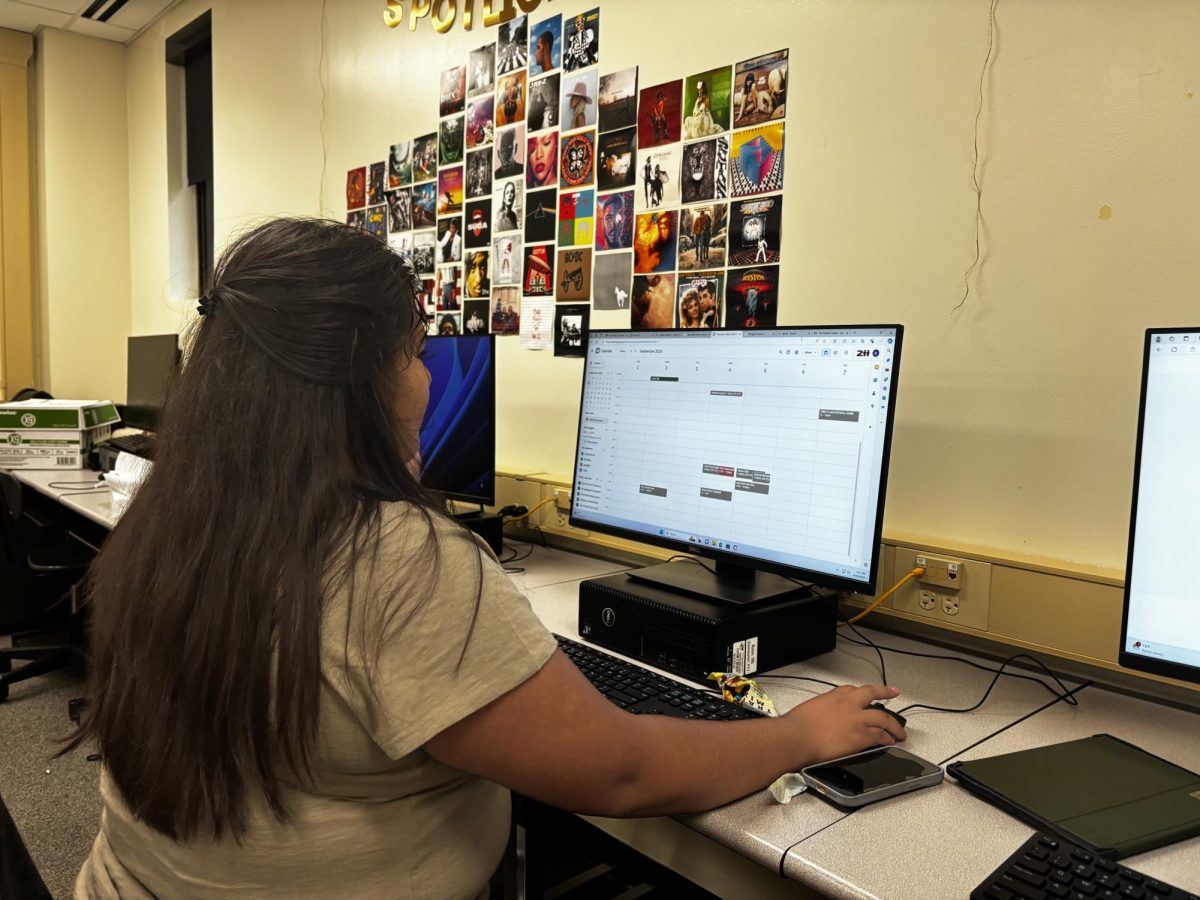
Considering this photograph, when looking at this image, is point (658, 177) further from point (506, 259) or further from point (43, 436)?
point (43, 436)

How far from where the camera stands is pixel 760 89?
5.67ft

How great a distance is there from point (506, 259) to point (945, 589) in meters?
1.42

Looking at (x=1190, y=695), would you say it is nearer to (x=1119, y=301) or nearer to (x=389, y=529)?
(x=1119, y=301)

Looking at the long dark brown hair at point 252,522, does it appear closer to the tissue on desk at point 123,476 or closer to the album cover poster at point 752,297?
the album cover poster at point 752,297

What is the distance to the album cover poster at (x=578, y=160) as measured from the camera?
2074mm

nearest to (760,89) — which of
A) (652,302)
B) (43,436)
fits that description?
(652,302)

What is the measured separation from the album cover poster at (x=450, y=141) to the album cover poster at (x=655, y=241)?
2.51 feet

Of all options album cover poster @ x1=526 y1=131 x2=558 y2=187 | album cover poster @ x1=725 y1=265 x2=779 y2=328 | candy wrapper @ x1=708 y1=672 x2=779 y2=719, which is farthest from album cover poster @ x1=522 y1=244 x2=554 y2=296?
candy wrapper @ x1=708 y1=672 x2=779 y2=719

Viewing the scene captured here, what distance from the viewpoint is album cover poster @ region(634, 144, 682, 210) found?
6.16ft

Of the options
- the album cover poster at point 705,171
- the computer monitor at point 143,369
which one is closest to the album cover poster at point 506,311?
the album cover poster at point 705,171

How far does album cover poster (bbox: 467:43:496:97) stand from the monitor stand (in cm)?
149

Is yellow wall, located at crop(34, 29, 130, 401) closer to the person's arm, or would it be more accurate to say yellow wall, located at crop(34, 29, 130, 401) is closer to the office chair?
the office chair

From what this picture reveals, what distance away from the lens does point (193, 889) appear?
82 cm

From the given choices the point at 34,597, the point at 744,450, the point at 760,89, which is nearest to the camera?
the point at 744,450
